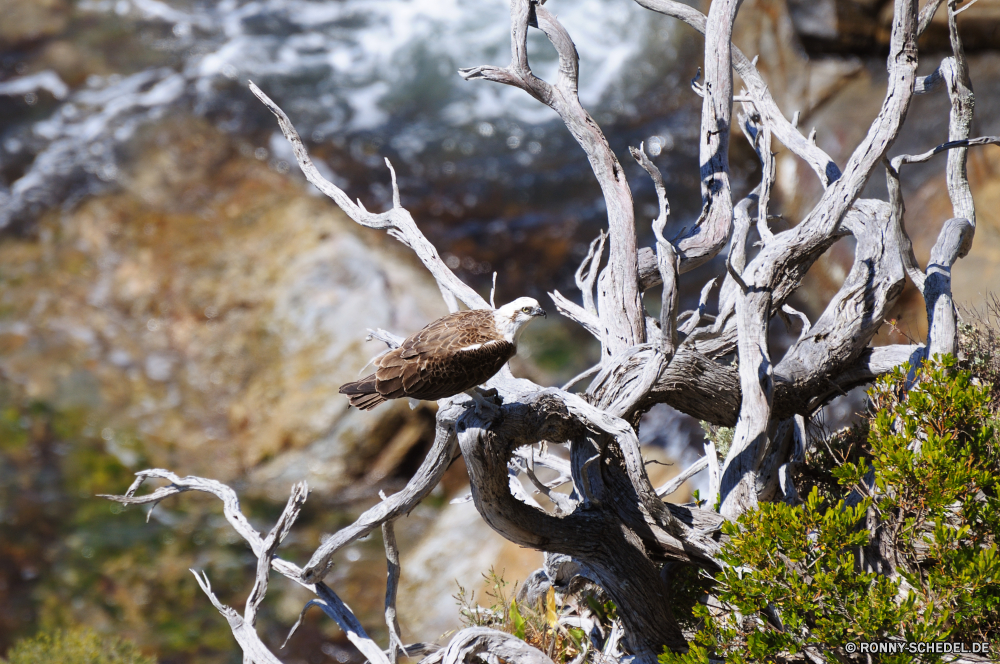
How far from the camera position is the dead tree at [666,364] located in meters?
3.84

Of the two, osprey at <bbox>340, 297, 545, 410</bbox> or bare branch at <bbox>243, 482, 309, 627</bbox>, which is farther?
bare branch at <bbox>243, 482, 309, 627</bbox>

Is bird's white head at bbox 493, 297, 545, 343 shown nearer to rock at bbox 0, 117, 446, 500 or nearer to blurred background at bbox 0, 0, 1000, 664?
blurred background at bbox 0, 0, 1000, 664

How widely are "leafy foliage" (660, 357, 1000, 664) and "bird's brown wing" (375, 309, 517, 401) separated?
1421 millimetres

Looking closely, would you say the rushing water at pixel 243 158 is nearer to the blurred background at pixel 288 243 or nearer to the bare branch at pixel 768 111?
the blurred background at pixel 288 243

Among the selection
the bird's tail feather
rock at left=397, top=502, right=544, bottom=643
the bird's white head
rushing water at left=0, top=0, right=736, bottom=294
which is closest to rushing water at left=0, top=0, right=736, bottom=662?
rushing water at left=0, top=0, right=736, bottom=294

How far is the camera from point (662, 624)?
4254 mm

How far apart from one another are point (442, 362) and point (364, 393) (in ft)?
1.67

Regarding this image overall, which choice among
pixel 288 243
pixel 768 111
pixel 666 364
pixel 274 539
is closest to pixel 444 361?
pixel 666 364

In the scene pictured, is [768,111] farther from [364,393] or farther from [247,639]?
[247,639]

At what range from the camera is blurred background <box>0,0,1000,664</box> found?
862 cm

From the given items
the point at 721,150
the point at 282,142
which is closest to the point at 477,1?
the point at 282,142

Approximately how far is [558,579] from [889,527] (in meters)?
2.08

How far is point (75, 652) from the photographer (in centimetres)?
683

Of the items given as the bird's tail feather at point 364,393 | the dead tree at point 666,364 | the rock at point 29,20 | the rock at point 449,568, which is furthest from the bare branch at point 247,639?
the rock at point 29,20
